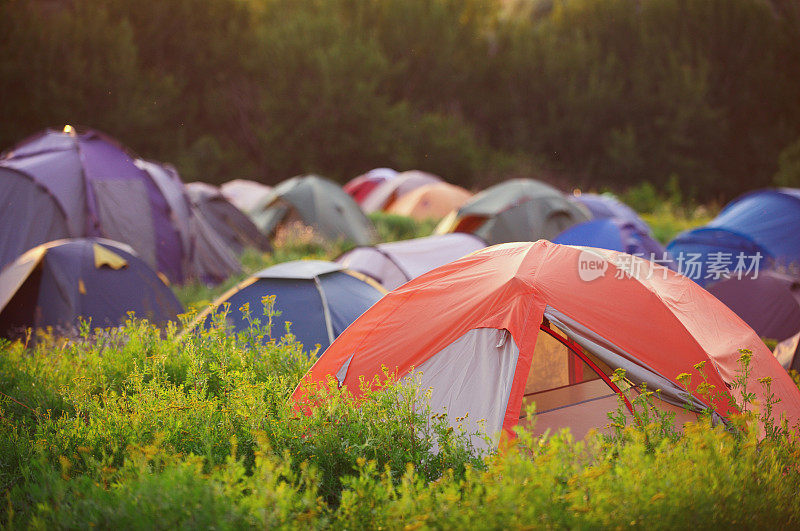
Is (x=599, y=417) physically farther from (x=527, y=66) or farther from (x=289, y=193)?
(x=527, y=66)

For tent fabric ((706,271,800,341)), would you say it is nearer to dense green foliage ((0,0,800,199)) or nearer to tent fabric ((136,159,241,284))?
tent fabric ((136,159,241,284))

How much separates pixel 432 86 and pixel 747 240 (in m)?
21.3

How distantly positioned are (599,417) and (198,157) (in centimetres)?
2353

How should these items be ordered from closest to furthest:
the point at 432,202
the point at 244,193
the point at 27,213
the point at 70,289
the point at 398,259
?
the point at 70,289, the point at 398,259, the point at 27,213, the point at 432,202, the point at 244,193

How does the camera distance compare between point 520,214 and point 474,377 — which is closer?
point 474,377

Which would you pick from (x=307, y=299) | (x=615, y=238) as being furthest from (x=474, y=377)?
(x=615, y=238)

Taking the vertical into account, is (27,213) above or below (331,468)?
above

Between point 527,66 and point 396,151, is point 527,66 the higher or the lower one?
the higher one

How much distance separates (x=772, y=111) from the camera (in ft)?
97.2

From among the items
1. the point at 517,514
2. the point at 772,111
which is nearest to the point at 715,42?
the point at 772,111

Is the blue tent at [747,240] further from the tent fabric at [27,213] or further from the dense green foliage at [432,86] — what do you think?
the dense green foliage at [432,86]

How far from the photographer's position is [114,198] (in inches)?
388

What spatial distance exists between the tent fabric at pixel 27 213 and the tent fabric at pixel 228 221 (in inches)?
109

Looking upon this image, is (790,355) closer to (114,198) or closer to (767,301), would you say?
(767,301)
